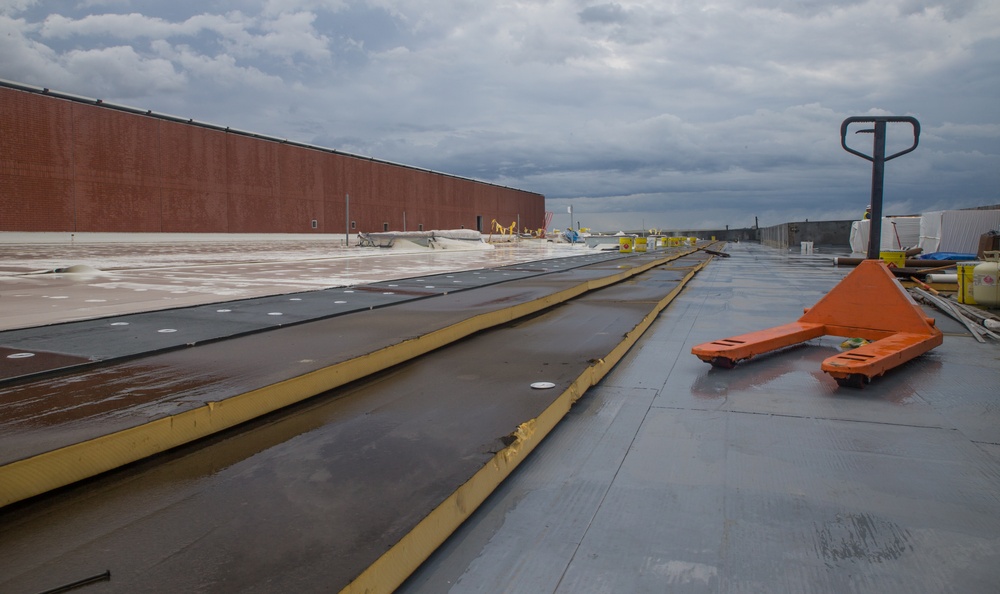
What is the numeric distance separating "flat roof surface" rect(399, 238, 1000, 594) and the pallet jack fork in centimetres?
25

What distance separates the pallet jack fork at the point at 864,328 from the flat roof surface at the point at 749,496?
0.25 m

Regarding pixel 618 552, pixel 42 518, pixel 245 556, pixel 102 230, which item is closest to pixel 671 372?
pixel 618 552

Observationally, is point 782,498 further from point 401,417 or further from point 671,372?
point 671,372

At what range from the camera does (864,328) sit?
4.81 metres

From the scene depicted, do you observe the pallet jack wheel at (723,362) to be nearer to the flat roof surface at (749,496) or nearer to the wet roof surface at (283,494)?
the flat roof surface at (749,496)

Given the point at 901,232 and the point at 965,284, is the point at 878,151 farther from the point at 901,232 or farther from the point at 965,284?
the point at 901,232

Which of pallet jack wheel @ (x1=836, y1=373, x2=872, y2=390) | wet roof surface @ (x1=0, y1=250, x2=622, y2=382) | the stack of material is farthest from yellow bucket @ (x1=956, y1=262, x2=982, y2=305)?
wet roof surface @ (x1=0, y1=250, x2=622, y2=382)

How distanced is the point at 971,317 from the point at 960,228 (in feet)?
45.8

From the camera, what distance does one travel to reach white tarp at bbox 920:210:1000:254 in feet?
54.5

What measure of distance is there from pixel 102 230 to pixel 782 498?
32.2 m

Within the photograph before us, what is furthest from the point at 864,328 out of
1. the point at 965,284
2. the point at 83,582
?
the point at 83,582

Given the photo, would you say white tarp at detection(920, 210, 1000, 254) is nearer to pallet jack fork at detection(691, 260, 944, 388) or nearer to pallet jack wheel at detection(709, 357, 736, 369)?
pallet jack fork at detection(691, 260, 944, 388)

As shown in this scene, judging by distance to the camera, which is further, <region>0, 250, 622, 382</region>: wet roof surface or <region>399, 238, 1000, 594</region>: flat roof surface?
<region>0, 250, 622, 382</region>: wet roof surface

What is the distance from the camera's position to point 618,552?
1.80m
